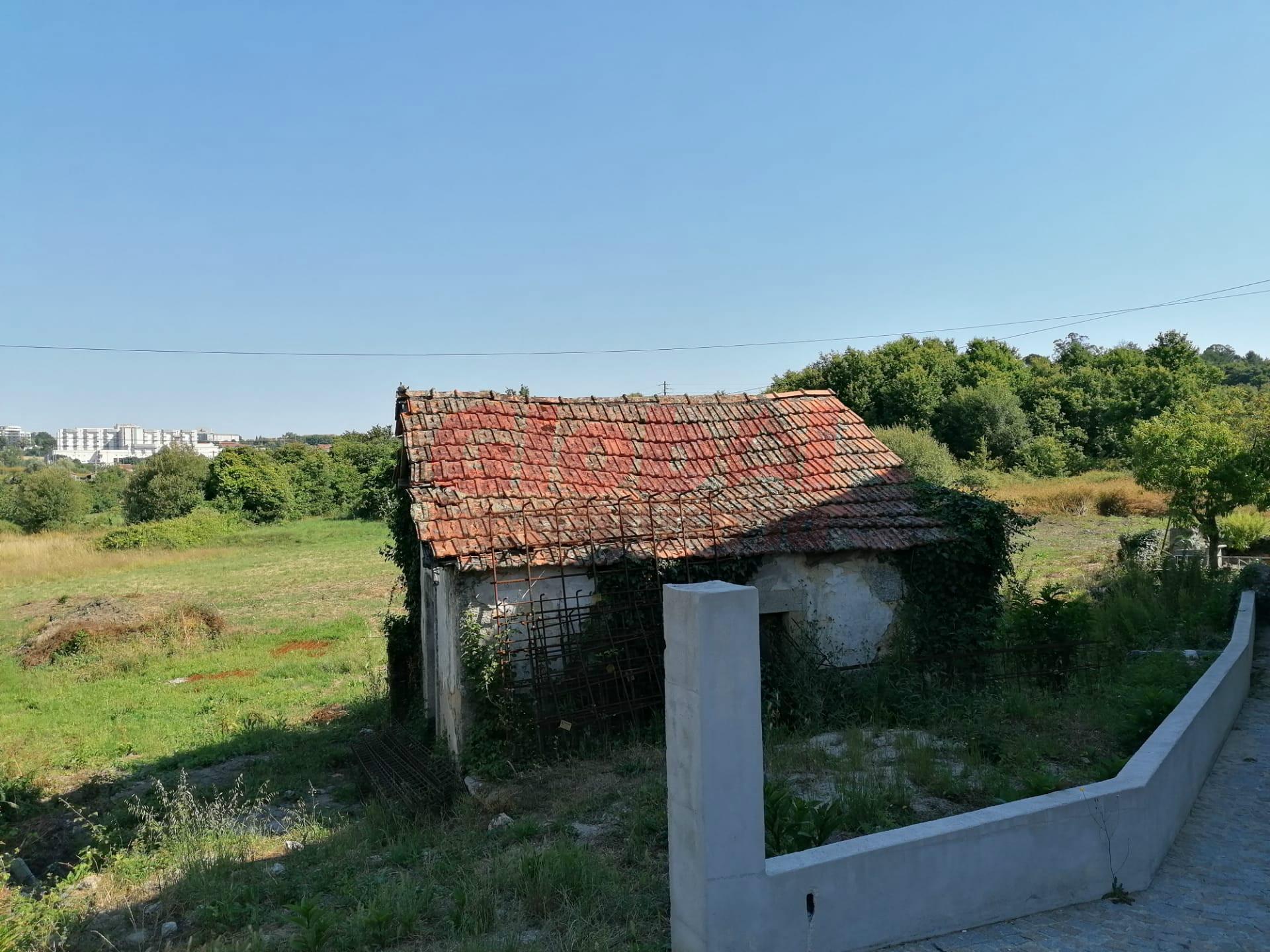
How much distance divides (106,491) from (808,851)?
2763 inches

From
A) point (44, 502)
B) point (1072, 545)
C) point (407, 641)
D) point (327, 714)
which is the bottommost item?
point (327, 714)

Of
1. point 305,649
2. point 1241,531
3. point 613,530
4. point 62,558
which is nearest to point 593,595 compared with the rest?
point 613,530

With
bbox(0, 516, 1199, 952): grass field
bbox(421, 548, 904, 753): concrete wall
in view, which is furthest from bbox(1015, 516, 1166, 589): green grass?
bbox(421, 548, 904, 753): concrete wall

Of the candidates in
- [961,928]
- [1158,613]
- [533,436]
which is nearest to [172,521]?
[533,436]

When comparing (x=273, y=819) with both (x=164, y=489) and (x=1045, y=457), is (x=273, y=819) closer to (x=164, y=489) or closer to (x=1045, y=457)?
(x=164, y=489)

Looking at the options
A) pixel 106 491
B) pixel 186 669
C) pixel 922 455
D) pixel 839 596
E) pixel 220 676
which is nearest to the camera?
pixel 839 596

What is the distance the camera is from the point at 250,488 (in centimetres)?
4566

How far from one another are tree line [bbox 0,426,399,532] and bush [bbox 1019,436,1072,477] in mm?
33401

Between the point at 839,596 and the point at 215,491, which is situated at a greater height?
the point at 215,491

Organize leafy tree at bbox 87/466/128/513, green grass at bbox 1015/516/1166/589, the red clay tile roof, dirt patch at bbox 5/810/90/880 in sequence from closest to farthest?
dirt patch at bbox 5/810/90/880 → the red clay tile roof → green grass at bbox 1015/516/1166/589 → leafy tree at bbox 87/466/128/513

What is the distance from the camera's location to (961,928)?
4605mm

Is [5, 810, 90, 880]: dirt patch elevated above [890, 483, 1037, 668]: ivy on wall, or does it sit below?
below

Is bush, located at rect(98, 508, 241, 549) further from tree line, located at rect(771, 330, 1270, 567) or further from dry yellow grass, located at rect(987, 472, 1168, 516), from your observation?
dry yellow grass, located at rect(987, 472, 1168, 516)

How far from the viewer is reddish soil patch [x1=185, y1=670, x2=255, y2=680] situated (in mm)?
17047
